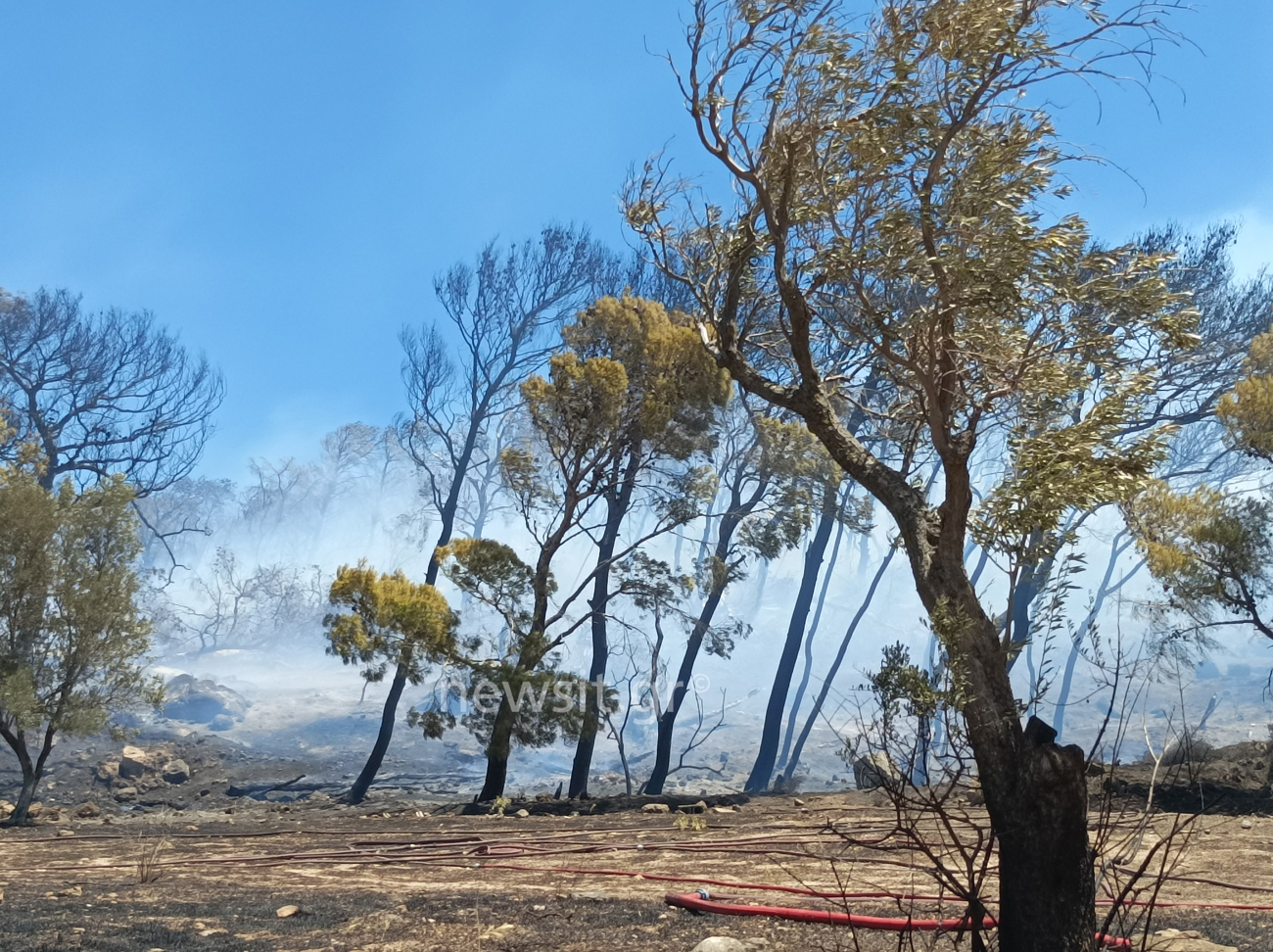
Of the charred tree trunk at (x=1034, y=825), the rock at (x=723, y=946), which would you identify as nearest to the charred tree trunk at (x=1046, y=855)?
the charred tree trunk at (x=1034, y=825)

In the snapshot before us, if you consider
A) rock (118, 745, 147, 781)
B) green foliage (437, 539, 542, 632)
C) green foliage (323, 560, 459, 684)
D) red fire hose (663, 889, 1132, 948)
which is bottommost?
rock (118, 745, 147, 781)

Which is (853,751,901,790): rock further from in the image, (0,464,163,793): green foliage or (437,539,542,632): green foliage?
(0,464,163,793): green foliage

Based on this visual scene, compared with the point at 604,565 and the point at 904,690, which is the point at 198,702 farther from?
the point at 904,690

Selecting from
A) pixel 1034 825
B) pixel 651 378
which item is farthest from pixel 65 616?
pixel 1034 825

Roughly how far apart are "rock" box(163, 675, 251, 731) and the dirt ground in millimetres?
24109

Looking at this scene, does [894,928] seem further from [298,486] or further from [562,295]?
[298,486]

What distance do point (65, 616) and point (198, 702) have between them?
22.6 m

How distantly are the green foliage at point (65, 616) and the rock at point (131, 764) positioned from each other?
280 inches

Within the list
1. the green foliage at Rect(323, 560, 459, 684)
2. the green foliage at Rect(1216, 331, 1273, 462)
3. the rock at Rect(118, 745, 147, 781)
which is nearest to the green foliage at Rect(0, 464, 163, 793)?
the green foliage at Rect(323, 560, 459, 684)

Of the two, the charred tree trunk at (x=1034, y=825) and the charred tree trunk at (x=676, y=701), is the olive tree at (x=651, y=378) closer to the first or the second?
the charred tree trunk at (x=676, y=701)

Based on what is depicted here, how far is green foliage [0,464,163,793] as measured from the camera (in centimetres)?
1359

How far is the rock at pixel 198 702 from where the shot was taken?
110ft

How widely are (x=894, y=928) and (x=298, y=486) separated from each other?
196 ft

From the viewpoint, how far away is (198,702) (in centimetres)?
3403
